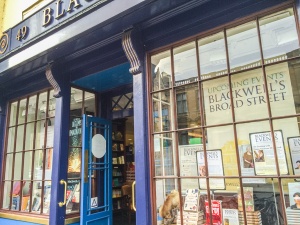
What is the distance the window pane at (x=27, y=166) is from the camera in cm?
439

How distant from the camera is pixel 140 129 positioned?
2906mm

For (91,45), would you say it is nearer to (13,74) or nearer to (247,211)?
(13,74)

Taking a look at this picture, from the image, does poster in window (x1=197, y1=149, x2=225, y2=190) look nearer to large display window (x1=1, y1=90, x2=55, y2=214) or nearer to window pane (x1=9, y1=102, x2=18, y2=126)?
large display window (x1=1, y1=90, x2=55, y2=214)

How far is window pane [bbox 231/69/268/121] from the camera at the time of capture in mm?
2568

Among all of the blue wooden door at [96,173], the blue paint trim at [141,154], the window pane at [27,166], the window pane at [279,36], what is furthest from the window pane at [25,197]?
the window pane at [279,36]

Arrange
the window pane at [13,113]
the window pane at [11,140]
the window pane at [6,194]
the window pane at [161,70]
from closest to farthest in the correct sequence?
1. the window pane at [161,70]
2. the window pane at [6,194]
3. the window pane at [11,140]
4. the window pane at [13,113]

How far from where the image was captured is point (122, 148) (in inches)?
312

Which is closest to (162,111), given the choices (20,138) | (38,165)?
(38,165)

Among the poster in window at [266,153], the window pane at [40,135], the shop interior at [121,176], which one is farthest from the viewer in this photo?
the shop interior at [121,176]

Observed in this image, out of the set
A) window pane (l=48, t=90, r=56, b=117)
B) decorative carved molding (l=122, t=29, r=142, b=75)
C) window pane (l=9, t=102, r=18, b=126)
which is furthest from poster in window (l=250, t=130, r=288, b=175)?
window pane (l=9, t=102, r=18, b=126)

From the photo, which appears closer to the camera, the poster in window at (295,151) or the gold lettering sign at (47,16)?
the poster in window at (295,151)

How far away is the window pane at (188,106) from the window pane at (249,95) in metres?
0.43

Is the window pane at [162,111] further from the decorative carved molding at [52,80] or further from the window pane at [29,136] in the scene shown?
the window pane at [29,136]

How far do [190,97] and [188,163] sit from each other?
0.78 metres
